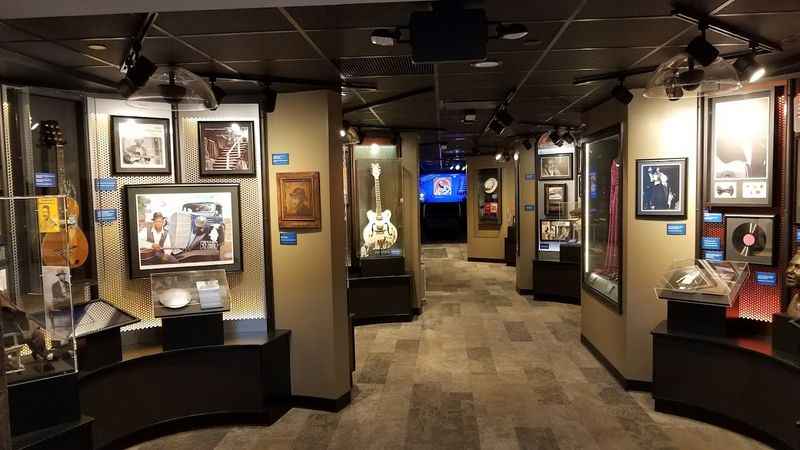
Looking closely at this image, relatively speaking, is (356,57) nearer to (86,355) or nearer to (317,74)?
(317,74)

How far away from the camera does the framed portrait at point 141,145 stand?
440 centimetres

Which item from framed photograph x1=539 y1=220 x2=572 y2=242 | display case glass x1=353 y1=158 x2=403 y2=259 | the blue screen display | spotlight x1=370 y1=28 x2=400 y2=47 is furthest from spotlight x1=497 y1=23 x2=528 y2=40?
the blue screen display

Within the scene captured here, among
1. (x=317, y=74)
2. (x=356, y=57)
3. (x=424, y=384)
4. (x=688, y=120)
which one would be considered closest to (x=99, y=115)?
(x=317, y=74)

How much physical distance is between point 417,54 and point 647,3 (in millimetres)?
1288

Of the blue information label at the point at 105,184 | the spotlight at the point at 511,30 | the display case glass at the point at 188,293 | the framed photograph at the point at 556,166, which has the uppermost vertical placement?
the spotlight at the point at 511,30

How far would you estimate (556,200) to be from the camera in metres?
9.58

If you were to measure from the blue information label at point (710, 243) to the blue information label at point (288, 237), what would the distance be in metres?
3.72

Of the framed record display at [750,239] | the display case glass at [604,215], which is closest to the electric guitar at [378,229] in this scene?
the display case glass at [604,215]

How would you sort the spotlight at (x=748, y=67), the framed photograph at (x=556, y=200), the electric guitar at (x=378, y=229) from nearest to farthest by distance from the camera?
1. the spotlight at (x=748, y=67)
2. the electric guitar at (x=378, y=229)
3. the framed photograph at (x=556, y=200)

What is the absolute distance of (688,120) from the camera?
4.87m

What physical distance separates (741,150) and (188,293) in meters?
4.87

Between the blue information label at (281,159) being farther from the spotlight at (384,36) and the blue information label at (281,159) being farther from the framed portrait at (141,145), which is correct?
the spotlight at (384,36)

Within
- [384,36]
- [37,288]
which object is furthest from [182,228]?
[384,36]

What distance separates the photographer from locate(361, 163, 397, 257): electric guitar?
26.5 feet
